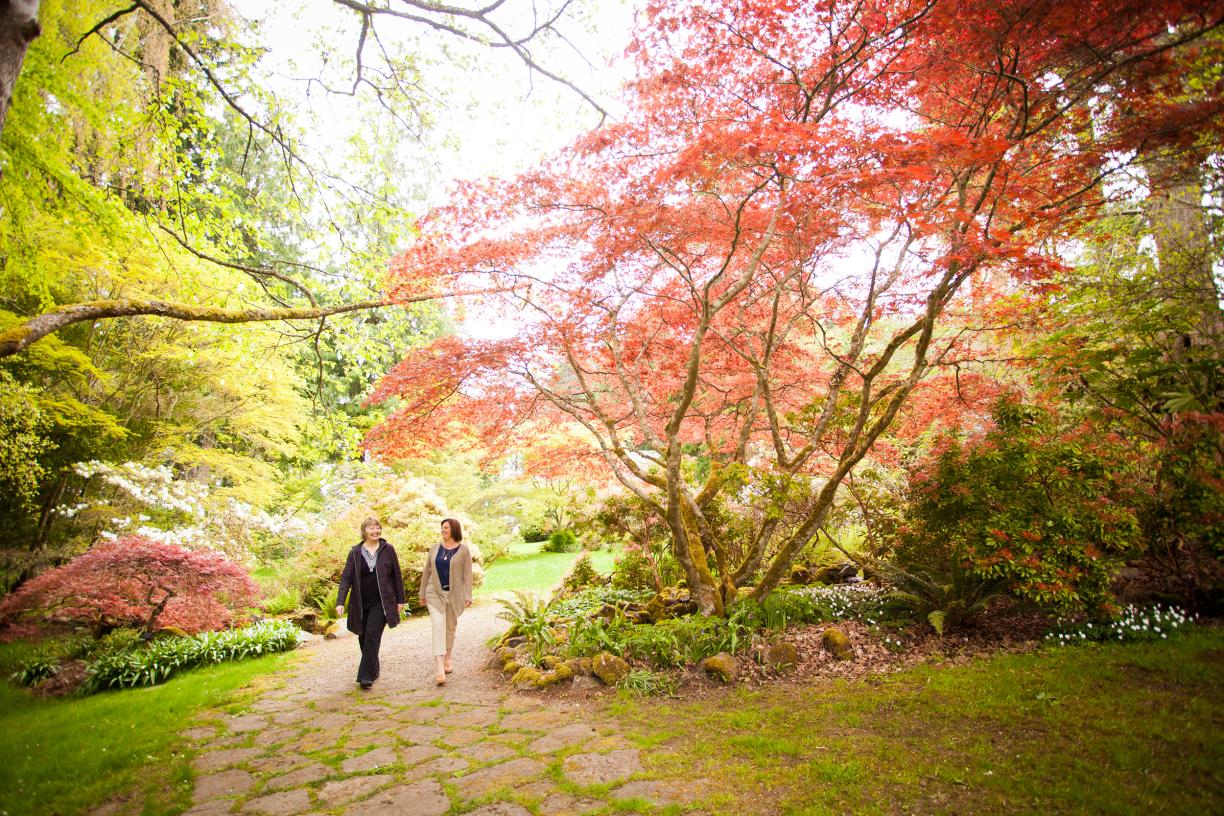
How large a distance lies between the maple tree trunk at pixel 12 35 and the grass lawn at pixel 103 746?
11.5 ft

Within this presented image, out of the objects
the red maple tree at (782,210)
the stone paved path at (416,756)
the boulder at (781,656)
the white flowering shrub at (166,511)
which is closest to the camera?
the stone paved path at (416,756)

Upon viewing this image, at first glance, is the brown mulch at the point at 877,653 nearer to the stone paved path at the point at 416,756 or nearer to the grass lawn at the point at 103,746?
the stone paved path at the point at 416,756

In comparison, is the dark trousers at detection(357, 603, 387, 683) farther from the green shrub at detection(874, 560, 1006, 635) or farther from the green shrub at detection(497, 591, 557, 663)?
the green shrub at detection(874, 560, 1006, 635)

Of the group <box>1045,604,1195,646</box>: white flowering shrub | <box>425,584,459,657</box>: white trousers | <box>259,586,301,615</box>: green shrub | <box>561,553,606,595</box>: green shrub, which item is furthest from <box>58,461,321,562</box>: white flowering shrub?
<box>1045,604,1195,646</box>: white flowering shrub

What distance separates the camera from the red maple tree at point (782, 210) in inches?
146

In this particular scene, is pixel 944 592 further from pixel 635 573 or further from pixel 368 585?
pixel 368 585

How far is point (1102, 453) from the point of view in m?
4.30

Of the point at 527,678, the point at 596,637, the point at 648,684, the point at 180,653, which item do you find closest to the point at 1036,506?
the point at 648,684

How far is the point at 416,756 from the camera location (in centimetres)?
342

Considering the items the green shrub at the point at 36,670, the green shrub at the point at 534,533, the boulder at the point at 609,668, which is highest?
the green shrub at the point at 534,533

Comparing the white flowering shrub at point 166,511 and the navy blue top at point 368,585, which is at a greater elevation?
the white flowering shrub at point 166,511

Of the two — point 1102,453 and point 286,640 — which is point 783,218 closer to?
point 1102,453

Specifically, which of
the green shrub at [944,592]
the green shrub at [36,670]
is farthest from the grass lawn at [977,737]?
the green shrub at [36,670]

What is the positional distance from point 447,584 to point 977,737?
14.3 feet
